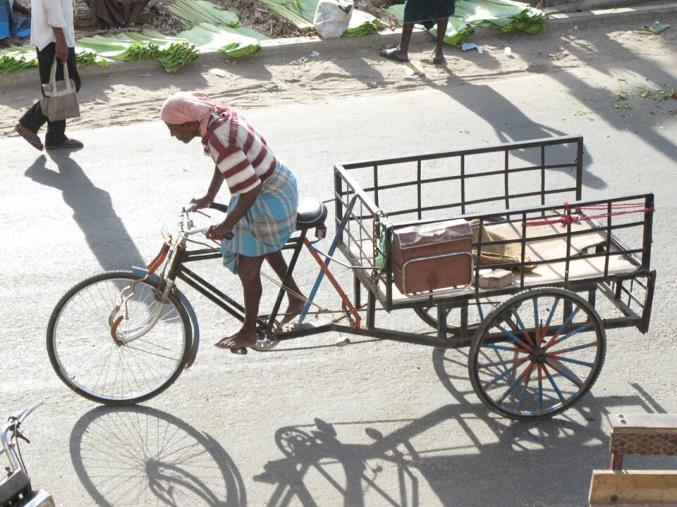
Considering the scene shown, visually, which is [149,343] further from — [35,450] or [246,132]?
[246,132]

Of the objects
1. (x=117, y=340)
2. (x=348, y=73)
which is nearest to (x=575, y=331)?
(x=117, y=340)

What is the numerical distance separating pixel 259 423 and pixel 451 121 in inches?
196

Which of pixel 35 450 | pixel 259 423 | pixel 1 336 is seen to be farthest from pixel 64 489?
pixel 1 336

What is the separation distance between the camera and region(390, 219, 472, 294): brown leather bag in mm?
4449

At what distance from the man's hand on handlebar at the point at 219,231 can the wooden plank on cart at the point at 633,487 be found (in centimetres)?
201

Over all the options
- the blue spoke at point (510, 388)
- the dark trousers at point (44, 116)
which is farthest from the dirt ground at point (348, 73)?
the blue spoke at point (510, 388)

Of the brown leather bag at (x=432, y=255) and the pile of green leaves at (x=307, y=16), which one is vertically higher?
the brown leather bag at (x=432, y=255)

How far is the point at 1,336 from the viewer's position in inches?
225

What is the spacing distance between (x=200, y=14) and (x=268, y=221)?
7.74 m

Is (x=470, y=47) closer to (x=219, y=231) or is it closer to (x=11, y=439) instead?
(x=219, y=231)

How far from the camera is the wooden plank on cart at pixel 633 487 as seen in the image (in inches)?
135

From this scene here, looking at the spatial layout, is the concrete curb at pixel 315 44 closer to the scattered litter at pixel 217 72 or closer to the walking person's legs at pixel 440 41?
the scattered litter at pixel 217 72

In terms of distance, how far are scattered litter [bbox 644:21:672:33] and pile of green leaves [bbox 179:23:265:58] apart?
4.80 meters

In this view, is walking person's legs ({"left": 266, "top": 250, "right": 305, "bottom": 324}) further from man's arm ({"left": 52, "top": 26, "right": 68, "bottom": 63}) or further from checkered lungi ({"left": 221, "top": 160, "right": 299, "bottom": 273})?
man's arm ({"left": 52, "top": 26, "right": 68, "bottom": 63})
